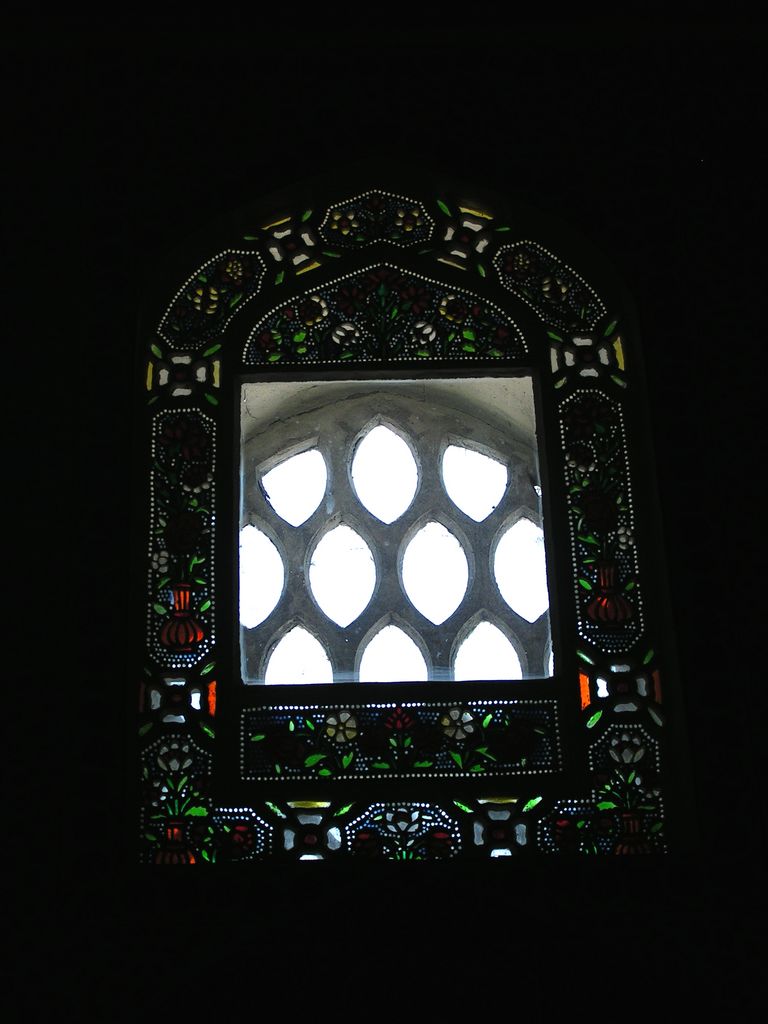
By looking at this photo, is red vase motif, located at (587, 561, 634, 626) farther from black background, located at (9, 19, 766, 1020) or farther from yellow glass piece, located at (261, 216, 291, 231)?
yellow glass piece, located at (261, 216, 291, 231)

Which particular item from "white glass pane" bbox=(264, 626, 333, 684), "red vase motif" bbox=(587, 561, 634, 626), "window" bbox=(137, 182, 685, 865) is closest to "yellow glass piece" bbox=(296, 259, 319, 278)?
"window" bbox=(137, 182, 685, 865)

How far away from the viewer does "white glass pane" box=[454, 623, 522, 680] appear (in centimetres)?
364

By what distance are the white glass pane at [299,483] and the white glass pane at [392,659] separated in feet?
1.19

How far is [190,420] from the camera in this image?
12.3 feet

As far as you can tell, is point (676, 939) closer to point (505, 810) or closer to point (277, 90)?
point (505, 810)

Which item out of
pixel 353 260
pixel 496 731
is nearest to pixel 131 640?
pixel 496 731

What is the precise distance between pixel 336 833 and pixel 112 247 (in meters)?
1.53

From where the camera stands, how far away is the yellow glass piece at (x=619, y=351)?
3.84m

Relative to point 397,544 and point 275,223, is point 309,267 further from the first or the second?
point 397,544

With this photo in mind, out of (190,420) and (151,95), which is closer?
(190,420)

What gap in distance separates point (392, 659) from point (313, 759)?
0.35m

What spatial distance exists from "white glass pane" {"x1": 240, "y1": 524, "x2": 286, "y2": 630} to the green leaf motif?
1.33ft

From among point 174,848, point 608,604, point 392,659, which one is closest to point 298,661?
point 392,659

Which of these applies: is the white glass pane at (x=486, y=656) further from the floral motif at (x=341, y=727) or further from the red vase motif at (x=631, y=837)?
the red vase motif at (x=631, y=837)
